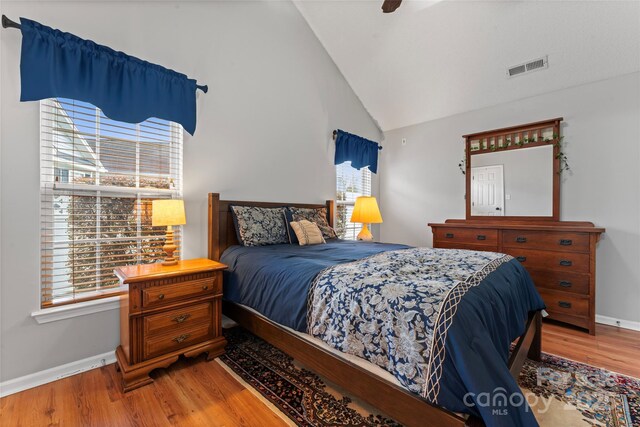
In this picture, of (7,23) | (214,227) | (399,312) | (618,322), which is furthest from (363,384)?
(618,322)

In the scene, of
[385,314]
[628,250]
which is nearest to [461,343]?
[385,314]

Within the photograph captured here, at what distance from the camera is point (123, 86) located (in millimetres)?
2061

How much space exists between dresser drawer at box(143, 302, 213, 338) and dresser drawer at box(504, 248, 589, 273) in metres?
3.04

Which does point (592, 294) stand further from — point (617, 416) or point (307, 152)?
point (307, 152)

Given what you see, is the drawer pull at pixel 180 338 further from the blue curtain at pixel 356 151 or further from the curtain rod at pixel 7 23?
the blue curtain at pixel 356 151

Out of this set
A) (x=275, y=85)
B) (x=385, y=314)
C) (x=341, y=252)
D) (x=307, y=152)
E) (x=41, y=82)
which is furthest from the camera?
(x=307, y=152)

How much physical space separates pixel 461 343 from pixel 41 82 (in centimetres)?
264

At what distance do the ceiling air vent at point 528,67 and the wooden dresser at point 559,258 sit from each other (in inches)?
65.9

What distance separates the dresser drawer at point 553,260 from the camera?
265 cm

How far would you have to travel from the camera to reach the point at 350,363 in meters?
1.43

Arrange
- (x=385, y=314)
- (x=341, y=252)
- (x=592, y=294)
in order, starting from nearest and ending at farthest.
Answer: (x=385, y=314) → (x=341, y=252) → (x=592, y=294)

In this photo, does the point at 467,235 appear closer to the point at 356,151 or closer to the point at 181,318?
the point at 356,151

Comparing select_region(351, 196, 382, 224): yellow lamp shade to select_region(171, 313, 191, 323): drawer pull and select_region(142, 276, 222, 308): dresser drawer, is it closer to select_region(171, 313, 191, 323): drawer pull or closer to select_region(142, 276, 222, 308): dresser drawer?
select_region(142, 276, 222, 308): dresser drawer

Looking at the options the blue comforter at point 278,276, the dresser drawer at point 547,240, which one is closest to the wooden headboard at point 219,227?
the blue comforter at point 278,276
